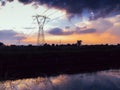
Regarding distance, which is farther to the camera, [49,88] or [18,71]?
[18,71]

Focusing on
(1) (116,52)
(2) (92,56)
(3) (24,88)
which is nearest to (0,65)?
(3) (24,88)

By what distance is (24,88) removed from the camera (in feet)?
123

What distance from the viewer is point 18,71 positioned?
56.8 metres

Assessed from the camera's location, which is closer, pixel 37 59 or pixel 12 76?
pixel 12 76

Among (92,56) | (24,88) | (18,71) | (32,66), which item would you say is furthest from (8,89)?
(92,56)

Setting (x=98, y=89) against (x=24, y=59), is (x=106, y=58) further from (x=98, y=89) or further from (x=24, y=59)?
(x=98, y=89)

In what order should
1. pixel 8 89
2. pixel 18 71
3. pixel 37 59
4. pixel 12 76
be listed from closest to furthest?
1. pixel 8 89
2. pixel 12 76
3. pixel 18 71
4. pixel 37 59

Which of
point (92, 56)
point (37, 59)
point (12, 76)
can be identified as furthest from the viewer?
point (92, 56)

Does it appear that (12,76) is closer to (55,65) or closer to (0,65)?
(0,65)

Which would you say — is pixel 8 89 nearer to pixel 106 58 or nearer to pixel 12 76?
pixel 12 76

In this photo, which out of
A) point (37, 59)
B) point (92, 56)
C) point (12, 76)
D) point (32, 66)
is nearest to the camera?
point (12, 76)

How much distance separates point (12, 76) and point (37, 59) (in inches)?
614

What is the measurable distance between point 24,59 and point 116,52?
36.8 m

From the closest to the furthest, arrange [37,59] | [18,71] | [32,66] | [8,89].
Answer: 1. [8,89]
2. [18,71]
3. [32,66]
4. [37,59]
